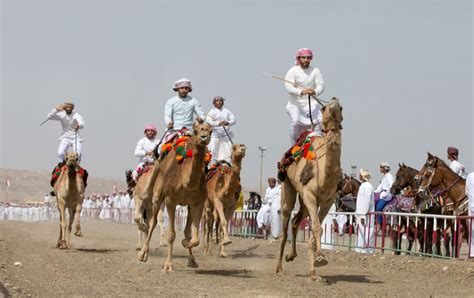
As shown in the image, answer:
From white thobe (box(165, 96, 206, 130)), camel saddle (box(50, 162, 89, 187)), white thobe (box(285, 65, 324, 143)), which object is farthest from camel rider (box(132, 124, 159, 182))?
white thobe (box(285, 65, 324, 143))

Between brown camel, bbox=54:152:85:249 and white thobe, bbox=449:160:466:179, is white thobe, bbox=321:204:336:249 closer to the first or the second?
white thobe, bbox=449:160:466:179

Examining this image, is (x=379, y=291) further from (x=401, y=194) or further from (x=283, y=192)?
(x=401, y=194)

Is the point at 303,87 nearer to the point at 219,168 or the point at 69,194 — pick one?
the point at 219,168

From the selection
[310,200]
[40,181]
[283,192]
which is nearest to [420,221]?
[283,192]

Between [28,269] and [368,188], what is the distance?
9.78 metres

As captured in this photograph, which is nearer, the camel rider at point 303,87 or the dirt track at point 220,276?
the dirt track at point 220,276

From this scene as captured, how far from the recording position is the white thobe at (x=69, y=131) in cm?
2323

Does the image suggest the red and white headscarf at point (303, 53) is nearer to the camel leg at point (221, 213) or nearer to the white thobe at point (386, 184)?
the camel leg at point (221, 213)

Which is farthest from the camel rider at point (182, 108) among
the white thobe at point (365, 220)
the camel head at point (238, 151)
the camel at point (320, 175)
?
the white thobe at point (365, 220)

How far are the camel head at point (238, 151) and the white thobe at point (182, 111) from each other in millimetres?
2426

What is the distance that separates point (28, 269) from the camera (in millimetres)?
14977

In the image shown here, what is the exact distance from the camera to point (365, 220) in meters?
21.3

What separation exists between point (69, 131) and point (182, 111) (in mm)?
6222

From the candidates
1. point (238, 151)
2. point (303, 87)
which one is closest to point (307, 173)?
point (303, 87)
